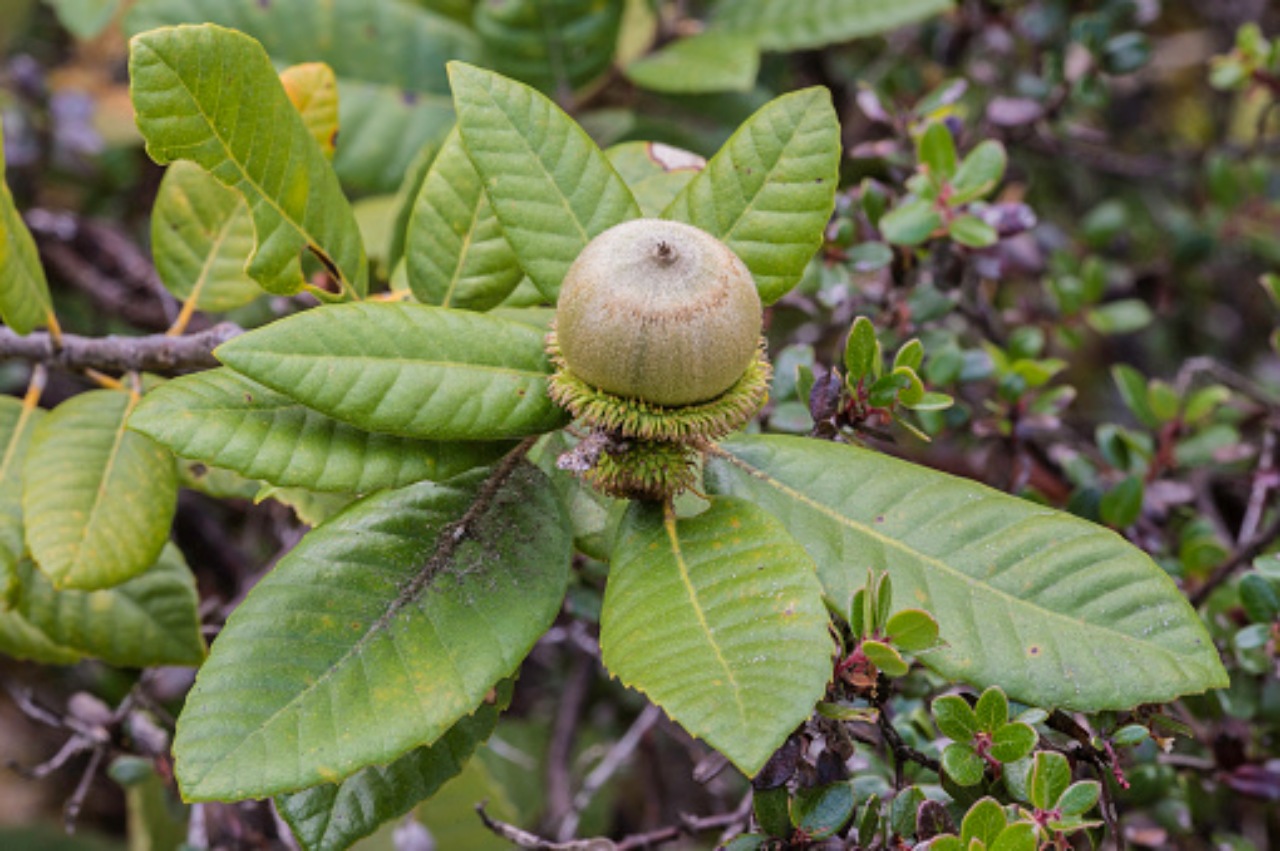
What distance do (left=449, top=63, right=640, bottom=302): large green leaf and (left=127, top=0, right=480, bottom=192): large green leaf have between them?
1017 mm

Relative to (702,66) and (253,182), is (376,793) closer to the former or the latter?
(253,182)

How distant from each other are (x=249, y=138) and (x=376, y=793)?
0.72m

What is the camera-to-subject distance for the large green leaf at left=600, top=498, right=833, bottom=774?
37.4 inches

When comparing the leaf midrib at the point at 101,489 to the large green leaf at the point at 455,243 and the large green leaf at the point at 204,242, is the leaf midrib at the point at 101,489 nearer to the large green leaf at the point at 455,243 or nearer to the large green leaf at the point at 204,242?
the large green leaf at the point at 204,242

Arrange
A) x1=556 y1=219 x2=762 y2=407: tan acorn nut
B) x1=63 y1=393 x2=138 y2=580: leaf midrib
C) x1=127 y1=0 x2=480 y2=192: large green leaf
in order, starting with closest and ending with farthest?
x1=556 y1=219 x2=762 y2=407: tan acorn nut, x1=63 y1=393 x2=138 y2=580: leaf midrib, x1=127 y1=0 x2=480 y2=192: large green leaf

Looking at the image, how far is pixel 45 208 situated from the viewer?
280 cm

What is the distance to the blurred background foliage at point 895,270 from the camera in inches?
67.6

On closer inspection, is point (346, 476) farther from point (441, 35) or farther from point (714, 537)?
point (441, 35)

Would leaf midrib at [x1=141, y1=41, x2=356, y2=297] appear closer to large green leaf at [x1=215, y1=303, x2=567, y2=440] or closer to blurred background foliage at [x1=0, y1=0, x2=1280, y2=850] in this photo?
large green leaf at [x1=215, y1=303, x2=567, y2=440]

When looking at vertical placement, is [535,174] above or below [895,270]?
above

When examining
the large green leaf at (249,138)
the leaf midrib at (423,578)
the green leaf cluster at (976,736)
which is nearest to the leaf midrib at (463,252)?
the large green leaf at (249,138)

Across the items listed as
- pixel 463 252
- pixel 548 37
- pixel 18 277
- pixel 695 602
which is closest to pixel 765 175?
pixel 463 252

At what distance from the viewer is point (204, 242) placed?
161 centimetres

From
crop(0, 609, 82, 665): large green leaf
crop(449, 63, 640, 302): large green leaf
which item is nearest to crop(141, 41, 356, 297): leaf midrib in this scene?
crop(449, 63, 640, 302): large green leaf
